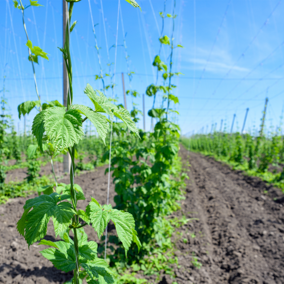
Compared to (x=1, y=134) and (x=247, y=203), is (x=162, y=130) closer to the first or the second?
(x=247, y=203)

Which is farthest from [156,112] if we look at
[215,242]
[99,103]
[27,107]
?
[215,242]

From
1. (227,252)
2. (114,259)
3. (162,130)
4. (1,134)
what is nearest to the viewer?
(114,259)

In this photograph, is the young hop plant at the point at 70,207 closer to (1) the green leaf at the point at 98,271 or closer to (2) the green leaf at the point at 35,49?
(1) the green leaf at the point at 98,271

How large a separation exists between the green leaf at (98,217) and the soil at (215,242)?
1.86 meters

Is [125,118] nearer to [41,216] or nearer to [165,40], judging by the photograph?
[41,216]

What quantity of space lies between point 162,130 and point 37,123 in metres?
2.41

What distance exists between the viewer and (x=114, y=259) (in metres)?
2.90

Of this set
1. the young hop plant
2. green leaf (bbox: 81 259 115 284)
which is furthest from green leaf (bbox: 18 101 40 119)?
green leaf (bbox: 81 259 115 284)

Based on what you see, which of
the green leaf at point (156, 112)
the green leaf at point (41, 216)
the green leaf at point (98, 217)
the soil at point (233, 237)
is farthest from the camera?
the green leaf at point (156, 112)

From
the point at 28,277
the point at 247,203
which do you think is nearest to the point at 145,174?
the point at 28,277

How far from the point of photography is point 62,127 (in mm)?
782

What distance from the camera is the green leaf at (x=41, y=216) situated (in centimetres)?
85

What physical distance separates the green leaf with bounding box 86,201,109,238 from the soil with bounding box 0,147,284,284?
6.12 ft

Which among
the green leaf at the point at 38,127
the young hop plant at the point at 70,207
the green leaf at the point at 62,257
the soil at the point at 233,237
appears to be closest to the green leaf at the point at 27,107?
the young hop plant at the point at 70,207
